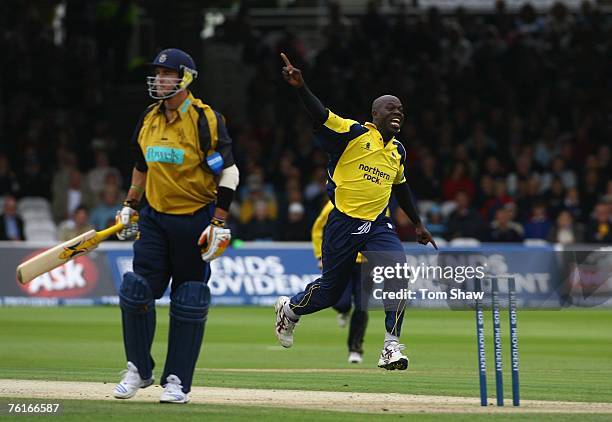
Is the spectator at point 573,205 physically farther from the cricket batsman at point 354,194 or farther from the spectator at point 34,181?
the cricket batsman at point 354,194

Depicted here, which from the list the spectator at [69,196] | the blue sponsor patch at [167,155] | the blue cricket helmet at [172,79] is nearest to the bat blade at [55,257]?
the blue sponsor patch at [167,155]

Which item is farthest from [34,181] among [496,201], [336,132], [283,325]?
[336,132]

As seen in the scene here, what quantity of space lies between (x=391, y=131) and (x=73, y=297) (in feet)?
41.0

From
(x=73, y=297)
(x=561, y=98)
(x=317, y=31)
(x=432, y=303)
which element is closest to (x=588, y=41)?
(x=561, y=98)

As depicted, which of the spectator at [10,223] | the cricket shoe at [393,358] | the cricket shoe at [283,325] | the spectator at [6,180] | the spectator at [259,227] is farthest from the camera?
the spectator at [6,180]

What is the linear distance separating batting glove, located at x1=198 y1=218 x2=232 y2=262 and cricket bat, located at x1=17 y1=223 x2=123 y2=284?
2.64ft

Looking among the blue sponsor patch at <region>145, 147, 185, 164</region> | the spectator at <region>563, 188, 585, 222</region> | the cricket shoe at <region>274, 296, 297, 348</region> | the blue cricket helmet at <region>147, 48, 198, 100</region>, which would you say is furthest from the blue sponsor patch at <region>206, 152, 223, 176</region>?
the spectator at <region>563, 188, 585, 222</region>

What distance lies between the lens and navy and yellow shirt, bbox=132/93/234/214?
370 inches

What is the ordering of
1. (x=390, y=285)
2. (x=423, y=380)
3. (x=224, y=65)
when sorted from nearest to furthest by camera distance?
(x=390, y=285)
(x=423, y=380)
(x=224, y=65)

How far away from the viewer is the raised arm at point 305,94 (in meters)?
9.71

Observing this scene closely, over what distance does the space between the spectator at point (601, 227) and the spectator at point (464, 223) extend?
1.87 m

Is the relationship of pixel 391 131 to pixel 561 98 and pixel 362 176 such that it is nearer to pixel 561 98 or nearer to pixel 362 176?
pixel 362 176

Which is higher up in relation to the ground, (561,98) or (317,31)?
(317,31)

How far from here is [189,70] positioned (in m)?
9.53
